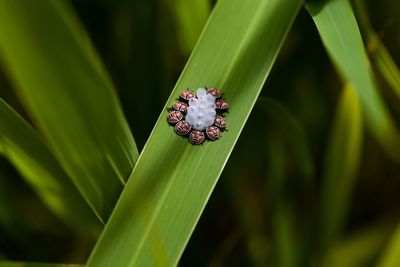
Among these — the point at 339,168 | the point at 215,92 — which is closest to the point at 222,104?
the point at 215,92

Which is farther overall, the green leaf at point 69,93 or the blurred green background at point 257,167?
the blurred green background at point 257,167

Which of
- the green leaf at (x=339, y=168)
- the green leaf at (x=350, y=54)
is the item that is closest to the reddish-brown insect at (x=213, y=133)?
the green leaf at (x=350, y=54)

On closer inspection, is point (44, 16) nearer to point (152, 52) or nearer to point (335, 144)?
point (152, 52)

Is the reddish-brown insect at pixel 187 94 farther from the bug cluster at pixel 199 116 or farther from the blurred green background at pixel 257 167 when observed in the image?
the blurred green background at pixel 257 167

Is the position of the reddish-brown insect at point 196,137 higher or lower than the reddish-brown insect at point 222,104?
lower

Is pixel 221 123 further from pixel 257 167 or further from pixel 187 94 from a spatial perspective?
pixel 257 167

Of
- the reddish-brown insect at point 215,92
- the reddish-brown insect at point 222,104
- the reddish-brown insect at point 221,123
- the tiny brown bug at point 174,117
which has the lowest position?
the tiny brown bug at point 174,117

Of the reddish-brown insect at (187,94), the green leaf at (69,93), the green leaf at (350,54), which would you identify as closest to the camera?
the green leaf at (69,93)

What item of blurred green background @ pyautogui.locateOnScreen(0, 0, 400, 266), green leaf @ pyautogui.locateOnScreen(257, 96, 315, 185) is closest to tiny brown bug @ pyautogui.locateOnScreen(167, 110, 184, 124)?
green leaf @ pyautogui.locateOnScreen(257, 96, 315, 185)
